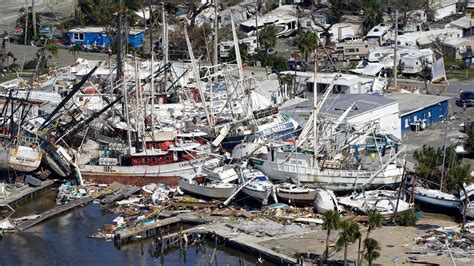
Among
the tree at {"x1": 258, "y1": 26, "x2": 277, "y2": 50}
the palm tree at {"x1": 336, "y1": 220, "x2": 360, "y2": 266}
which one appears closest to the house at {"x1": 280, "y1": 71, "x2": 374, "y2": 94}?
the tree at {"x1": 258, "y1": 26, "x2": 277, "y2": 50}

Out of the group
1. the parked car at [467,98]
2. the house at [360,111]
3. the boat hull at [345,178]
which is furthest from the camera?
the parked car at [467,98]

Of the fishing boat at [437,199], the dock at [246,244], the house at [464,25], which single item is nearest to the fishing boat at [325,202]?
the fishing boat at [437,199]

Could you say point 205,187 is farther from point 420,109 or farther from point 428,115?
point 428,115

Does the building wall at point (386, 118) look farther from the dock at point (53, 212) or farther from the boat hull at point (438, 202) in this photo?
the dock at point (53, 212)

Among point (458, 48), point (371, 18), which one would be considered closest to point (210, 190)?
point (458, 48)

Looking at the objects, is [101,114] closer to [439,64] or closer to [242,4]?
[439,64]

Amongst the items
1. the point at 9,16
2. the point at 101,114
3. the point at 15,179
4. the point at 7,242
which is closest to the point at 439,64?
the point at 101,114

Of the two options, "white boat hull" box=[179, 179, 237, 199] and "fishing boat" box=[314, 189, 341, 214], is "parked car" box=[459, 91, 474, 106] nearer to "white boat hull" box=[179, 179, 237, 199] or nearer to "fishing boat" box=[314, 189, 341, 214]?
"fishing boat" box=[314, 189, 341, 214]
